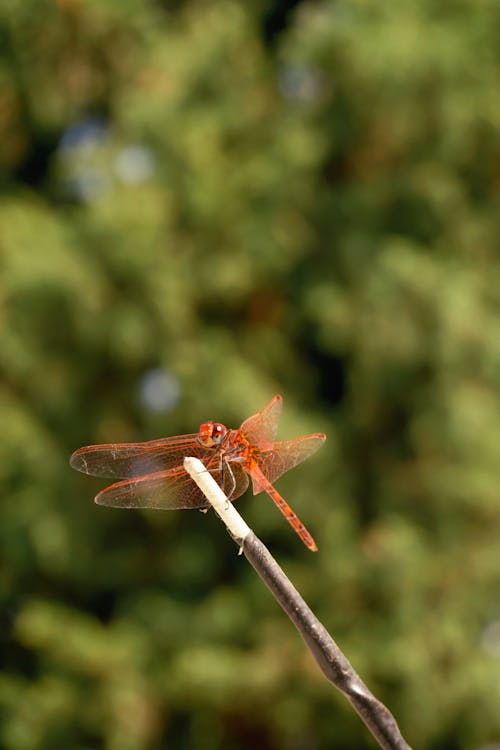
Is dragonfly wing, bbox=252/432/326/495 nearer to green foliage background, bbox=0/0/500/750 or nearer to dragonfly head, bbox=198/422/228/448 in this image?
dragonfly head, bbox=198/422/228/448

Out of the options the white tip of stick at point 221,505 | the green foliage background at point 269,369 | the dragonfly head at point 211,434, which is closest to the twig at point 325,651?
the white tip of stick at point 221,505

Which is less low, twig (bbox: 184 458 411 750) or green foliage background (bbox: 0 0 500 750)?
twig (bbox: 184 458 411 750)

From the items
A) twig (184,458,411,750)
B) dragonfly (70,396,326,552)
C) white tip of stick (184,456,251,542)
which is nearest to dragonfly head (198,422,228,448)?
dragonfly (70,396,326,552)

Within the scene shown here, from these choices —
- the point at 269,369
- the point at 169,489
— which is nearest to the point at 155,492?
the point at 169,489

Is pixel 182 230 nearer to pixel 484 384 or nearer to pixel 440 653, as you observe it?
pixel 484 384

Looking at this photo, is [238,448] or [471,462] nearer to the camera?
[238,448]

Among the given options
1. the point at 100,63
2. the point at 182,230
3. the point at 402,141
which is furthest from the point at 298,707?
the point at 100,63

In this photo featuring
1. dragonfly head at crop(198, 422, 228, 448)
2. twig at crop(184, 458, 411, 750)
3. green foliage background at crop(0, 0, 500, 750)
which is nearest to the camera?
twig at crop(184, 458, 411, 750)

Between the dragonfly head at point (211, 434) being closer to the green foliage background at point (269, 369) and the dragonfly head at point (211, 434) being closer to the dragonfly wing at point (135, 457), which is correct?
the dragonfly wing at point (135, 457)
